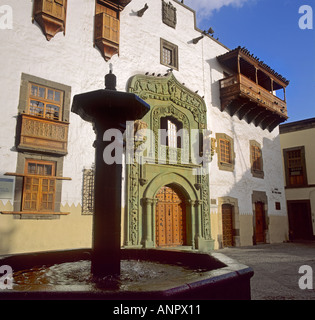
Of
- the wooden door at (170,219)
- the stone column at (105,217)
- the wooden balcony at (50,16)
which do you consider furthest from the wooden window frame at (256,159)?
the stone column at (105,217)

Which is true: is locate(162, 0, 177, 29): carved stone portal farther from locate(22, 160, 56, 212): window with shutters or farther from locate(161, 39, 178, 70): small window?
locate(22, 160, 56, 212): window with shutters

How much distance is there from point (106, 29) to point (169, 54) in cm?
408

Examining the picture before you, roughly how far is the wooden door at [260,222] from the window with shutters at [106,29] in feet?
40.4

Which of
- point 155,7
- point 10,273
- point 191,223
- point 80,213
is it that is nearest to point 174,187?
point 191,223

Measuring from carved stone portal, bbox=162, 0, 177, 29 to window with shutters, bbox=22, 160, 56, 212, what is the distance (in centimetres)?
948

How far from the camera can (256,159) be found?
19000mm

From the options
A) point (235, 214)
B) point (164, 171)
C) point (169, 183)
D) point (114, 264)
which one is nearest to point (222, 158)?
point (235, 214)

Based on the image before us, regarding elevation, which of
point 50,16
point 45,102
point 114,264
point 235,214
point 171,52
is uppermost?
point 171,52

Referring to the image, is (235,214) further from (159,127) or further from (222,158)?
(159,127)

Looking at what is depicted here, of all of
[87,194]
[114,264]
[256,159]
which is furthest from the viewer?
[256,159]

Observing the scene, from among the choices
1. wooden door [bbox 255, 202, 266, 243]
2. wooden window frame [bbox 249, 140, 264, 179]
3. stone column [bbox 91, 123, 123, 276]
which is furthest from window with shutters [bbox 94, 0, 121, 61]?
wooden door [bbox 255, 202, 266, 243]

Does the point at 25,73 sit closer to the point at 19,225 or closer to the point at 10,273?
the point at 19,225
